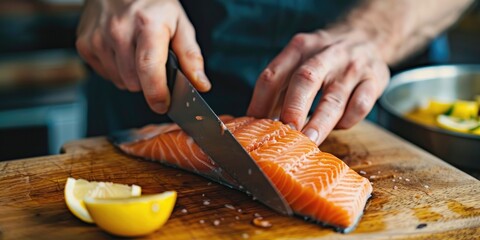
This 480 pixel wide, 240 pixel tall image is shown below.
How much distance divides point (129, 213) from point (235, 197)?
1.45 feet

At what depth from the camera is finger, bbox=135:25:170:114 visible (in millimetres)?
2109

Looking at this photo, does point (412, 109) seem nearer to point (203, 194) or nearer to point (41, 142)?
point (203, 194)

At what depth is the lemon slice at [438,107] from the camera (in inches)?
108

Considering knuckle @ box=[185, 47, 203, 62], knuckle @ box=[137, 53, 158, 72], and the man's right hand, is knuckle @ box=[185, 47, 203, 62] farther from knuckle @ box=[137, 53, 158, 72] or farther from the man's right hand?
knuckle @ box=[137, 53, 158, 72]

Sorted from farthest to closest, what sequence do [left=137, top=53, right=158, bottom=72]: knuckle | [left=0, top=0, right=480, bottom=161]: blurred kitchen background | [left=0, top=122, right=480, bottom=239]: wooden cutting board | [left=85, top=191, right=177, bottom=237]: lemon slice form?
[left=0, top=0, right=480, bottom=161]: blurred kitchen background
[left=137, top=53, right=158, bottom=72]: knuckle
[left=0, top=122, right=480, bottom=239]: wooden cutting board
[left=85, top=191, right=177, bottom=237]: lemon slice

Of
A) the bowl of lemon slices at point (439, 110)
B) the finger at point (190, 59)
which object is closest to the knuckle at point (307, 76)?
the finger at point (190, 59)

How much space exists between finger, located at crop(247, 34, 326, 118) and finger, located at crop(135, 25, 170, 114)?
1.18 feet

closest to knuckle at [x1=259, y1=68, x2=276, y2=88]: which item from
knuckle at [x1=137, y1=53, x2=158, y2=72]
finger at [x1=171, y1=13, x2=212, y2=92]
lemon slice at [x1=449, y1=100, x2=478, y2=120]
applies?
finger at [x1=171, y1=13, x2=212, y2=92]

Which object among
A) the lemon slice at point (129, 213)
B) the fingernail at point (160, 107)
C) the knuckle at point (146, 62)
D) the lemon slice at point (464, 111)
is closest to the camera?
the lemon slice at point (129, 213)

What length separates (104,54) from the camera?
235 centimetres

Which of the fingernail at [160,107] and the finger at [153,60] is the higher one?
the finger at [153,60]

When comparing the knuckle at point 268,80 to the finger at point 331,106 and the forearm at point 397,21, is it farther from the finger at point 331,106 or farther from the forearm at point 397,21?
the forearm at point 397,21

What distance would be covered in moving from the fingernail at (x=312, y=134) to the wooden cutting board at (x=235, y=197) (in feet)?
0.63

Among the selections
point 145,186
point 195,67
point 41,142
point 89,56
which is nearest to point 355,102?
point 195,67
